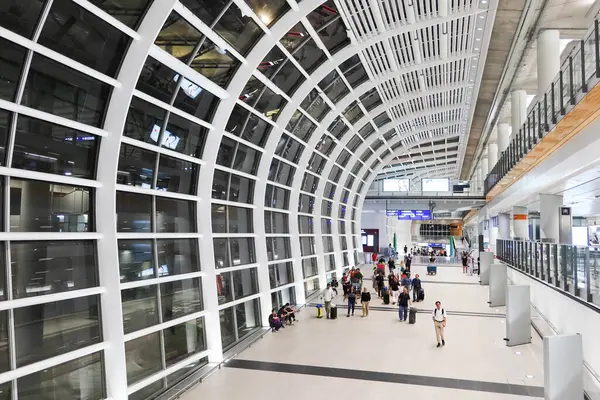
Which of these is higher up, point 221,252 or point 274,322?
point 221,252

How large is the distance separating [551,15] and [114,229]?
1517cm

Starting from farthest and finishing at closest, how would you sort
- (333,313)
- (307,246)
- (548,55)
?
(307,246), (548,55), (333,313)

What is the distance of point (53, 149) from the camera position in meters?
6.42

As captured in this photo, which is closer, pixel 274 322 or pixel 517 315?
pixel 517 315

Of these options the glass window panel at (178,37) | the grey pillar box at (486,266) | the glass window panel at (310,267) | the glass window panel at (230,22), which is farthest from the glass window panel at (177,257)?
the grey pillar box at (486,266)

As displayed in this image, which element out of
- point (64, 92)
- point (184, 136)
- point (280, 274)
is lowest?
point (280, 274)

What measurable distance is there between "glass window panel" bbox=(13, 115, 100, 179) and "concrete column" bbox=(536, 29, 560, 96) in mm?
14919

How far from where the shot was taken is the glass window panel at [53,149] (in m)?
5.94

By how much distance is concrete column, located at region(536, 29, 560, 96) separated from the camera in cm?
1580

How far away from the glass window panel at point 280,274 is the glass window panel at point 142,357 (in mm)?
6567

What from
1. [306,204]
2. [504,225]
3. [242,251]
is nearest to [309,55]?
[242,251]

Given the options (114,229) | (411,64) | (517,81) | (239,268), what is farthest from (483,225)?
(114,229)

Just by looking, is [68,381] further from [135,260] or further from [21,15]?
[21,15]

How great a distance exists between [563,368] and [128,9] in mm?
8566
